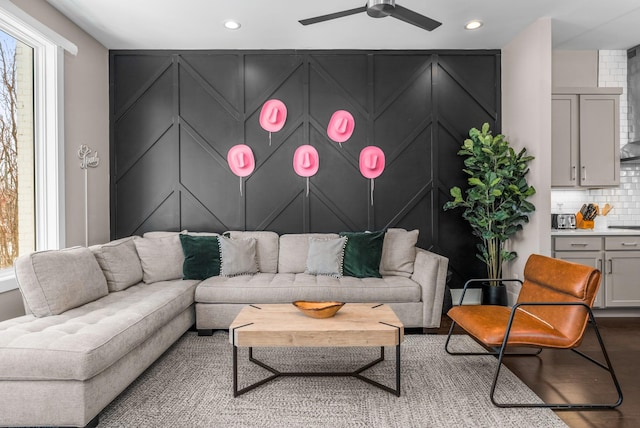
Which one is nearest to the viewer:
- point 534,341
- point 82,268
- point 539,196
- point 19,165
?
point 534,341

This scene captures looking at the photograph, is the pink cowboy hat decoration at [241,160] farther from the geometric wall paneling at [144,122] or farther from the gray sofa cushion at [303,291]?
the gray sofa cushion at [303,291]

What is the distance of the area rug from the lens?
6.70 ft

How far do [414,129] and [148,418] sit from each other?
3.74m

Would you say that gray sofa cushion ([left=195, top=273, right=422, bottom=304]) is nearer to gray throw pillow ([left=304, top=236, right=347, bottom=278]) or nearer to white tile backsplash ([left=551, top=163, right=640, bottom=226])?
gray throw pillow ([left=304, top=236, right=347, bottom=278])

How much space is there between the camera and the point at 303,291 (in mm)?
3365

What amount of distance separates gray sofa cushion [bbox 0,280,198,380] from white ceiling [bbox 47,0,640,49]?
102 inches

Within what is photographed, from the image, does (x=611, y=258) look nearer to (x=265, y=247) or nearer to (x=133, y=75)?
(x=265, y=247)

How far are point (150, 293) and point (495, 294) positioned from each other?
3.32 meters

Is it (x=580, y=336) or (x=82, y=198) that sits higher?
(x=82, y=198)

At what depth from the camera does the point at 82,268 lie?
9.00 feet

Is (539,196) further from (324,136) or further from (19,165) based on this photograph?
(19,165)

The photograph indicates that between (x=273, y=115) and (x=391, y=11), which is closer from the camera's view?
(x=391, y=11)

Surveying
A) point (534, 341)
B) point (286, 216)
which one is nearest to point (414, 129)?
point (286, 216)

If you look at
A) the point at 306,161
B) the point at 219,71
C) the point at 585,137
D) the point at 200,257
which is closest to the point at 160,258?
the point at 200,257
